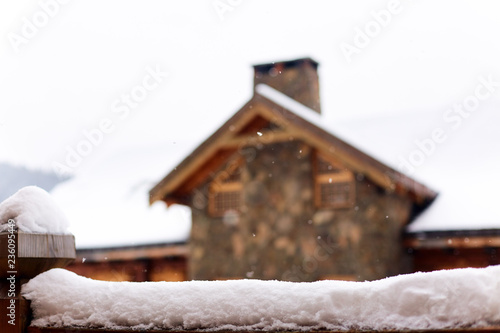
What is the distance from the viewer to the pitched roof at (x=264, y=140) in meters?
10.5

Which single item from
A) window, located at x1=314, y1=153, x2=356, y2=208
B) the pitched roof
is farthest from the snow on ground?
window, located at x1=314, y1=153, x2=356, y2=208

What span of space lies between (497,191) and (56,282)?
32.3 ft

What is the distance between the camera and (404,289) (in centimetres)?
188

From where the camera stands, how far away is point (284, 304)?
78.8 inches

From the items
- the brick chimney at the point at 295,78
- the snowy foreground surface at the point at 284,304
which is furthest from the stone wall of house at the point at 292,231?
the snowy foreground surface at the point at 284,304

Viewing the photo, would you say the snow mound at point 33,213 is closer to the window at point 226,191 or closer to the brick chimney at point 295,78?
the window at point 226,191

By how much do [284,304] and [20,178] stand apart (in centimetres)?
2579

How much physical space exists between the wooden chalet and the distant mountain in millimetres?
10340

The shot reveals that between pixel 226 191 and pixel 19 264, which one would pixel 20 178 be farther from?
pixel 19 264

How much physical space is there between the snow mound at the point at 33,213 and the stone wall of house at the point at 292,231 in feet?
27.9

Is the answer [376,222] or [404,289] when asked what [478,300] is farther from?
[376,222]

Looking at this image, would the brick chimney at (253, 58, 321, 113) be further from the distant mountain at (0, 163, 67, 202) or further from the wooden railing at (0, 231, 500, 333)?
the wooden railing at (0, 231, 500, 333)

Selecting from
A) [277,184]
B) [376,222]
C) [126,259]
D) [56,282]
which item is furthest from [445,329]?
[126,259]

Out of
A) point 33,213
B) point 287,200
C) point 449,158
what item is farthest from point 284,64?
point 33,213
